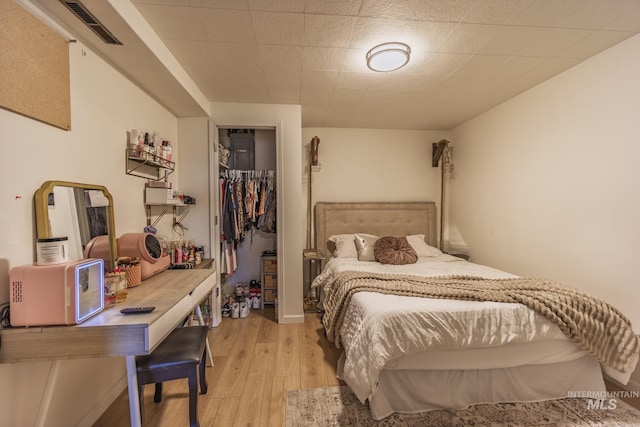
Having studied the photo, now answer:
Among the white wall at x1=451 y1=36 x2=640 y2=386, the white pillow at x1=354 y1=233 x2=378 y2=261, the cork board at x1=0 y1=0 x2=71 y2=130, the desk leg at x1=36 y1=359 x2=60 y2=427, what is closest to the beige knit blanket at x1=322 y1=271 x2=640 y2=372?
the white wall at x1=451 y1=36 x2=640 y2=386

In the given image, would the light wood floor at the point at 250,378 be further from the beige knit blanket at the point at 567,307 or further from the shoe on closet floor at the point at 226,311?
the beige knit blanket at the point at 567,307

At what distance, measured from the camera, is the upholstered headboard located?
3.50m

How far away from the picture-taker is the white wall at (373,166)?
143 inches

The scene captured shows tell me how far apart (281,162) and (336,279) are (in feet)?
4.54

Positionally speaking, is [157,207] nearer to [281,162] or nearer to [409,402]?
[281,162]

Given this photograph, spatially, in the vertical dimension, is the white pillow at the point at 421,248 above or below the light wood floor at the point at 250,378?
above

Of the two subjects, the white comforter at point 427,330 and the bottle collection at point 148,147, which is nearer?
the white comforter at point 427,330

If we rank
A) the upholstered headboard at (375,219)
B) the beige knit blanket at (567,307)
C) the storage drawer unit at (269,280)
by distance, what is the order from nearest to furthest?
1. the beige knit blanket at (567,307)
2. the storage drawer unit at (269,280)
3. the upholstered headboard at (375,219)

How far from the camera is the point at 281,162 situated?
113 inches

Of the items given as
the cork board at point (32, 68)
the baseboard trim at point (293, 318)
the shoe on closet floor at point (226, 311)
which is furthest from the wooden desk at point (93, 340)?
the shoe on closet floor at point (226, 311)

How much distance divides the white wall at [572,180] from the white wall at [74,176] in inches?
134

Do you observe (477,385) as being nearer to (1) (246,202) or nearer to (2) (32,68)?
(1) (246,202)

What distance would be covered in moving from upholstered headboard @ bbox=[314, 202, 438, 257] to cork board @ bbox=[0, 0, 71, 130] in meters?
2.57

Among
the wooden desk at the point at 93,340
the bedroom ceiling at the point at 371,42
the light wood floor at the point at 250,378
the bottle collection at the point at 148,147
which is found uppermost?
the bedroom ceiling at the point at 371,42
